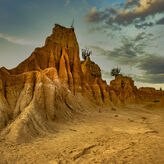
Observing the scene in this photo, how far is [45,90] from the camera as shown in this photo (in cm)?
1150

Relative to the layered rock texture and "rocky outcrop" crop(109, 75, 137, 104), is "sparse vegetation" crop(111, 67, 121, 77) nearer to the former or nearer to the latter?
"rocky outcrop" crop(109, 75, 137, 104)

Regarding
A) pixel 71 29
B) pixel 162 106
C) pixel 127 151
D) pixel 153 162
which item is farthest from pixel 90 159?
pixel 162 106

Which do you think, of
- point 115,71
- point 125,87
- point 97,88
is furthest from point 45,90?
point 115,71

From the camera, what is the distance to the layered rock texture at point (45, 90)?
27.1 feet

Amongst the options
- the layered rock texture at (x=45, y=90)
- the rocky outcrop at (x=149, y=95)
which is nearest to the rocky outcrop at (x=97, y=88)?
the layered rock texture at (x=45, y=90)

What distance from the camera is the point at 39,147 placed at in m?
5.88

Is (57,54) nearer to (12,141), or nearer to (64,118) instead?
(64,118)

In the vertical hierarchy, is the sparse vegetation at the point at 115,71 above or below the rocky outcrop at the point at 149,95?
above

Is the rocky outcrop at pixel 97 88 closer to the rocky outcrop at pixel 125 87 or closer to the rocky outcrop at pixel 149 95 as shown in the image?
the rocky outcrop at pixel 125 87

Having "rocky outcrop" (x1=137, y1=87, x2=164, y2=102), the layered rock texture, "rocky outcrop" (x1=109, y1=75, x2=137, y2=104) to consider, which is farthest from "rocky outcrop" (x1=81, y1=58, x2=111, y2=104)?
"rocky outcrop" (x1=137, y1=87, x2=164, y2=102)

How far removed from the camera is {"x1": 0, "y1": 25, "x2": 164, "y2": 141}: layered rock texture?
8.27m

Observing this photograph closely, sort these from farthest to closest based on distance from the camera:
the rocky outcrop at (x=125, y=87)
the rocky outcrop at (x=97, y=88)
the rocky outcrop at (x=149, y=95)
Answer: the rocky outcrop at (x=149, y=95)
the rocky outcrop at (x=125, y=87)
the rocky outcrop at (x=97, y=88)

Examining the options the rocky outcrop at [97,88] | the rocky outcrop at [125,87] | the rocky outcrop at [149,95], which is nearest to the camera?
the rocky outcrop at [97,88]

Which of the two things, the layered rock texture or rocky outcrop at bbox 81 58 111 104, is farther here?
rocky outcrop at bbox 81 58 111 104
